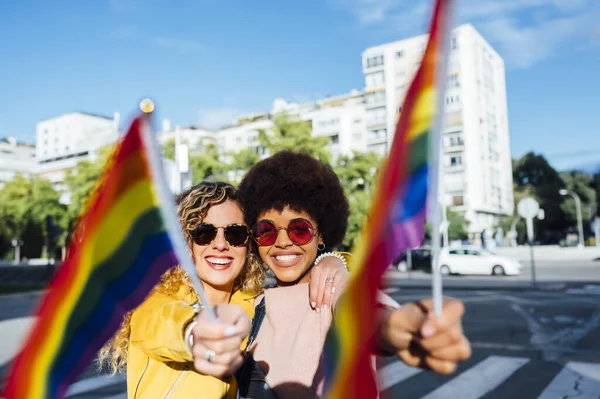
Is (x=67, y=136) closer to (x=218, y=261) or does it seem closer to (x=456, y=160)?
(x=456, y=160)

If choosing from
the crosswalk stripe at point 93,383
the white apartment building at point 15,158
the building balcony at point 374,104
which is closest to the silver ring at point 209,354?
the crosswalk stripe at point 93,383

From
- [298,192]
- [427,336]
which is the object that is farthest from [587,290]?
[427,336]

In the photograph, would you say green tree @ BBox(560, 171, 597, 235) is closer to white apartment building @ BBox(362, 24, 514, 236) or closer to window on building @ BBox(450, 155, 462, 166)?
white apartment building @ BBox(362, 24, 514, 236)

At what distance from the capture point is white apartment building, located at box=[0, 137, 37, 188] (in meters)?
102

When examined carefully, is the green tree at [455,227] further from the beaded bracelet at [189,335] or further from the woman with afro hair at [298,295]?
the beaded bracelet at [189,335]

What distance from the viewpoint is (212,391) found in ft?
5.85

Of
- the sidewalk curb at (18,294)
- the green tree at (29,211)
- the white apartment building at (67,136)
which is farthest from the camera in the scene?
the white apartment building at (67,136)

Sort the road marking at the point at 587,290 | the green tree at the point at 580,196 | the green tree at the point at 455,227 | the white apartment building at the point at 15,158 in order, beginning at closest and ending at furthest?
1. the road marking at the point at 587,290
2. the green tree at the point at 455,227
3. the green tree at the point at 580,196
4. the white apartment building at the point at 15,158

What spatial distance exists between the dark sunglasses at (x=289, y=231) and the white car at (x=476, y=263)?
77.3 ft

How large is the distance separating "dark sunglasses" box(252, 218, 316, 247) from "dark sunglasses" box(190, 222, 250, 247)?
2.5 inches

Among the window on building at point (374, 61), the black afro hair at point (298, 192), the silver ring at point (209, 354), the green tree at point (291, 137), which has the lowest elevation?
the silver ring at point (209, 354)

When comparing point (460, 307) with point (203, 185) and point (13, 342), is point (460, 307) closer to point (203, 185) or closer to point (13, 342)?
point (203, 185)

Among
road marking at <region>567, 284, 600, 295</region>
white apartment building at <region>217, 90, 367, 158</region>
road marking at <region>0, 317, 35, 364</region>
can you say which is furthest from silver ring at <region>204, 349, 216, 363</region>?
white apartment building at <region>217, 90, 367, 158</region>

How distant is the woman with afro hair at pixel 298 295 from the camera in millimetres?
1285
